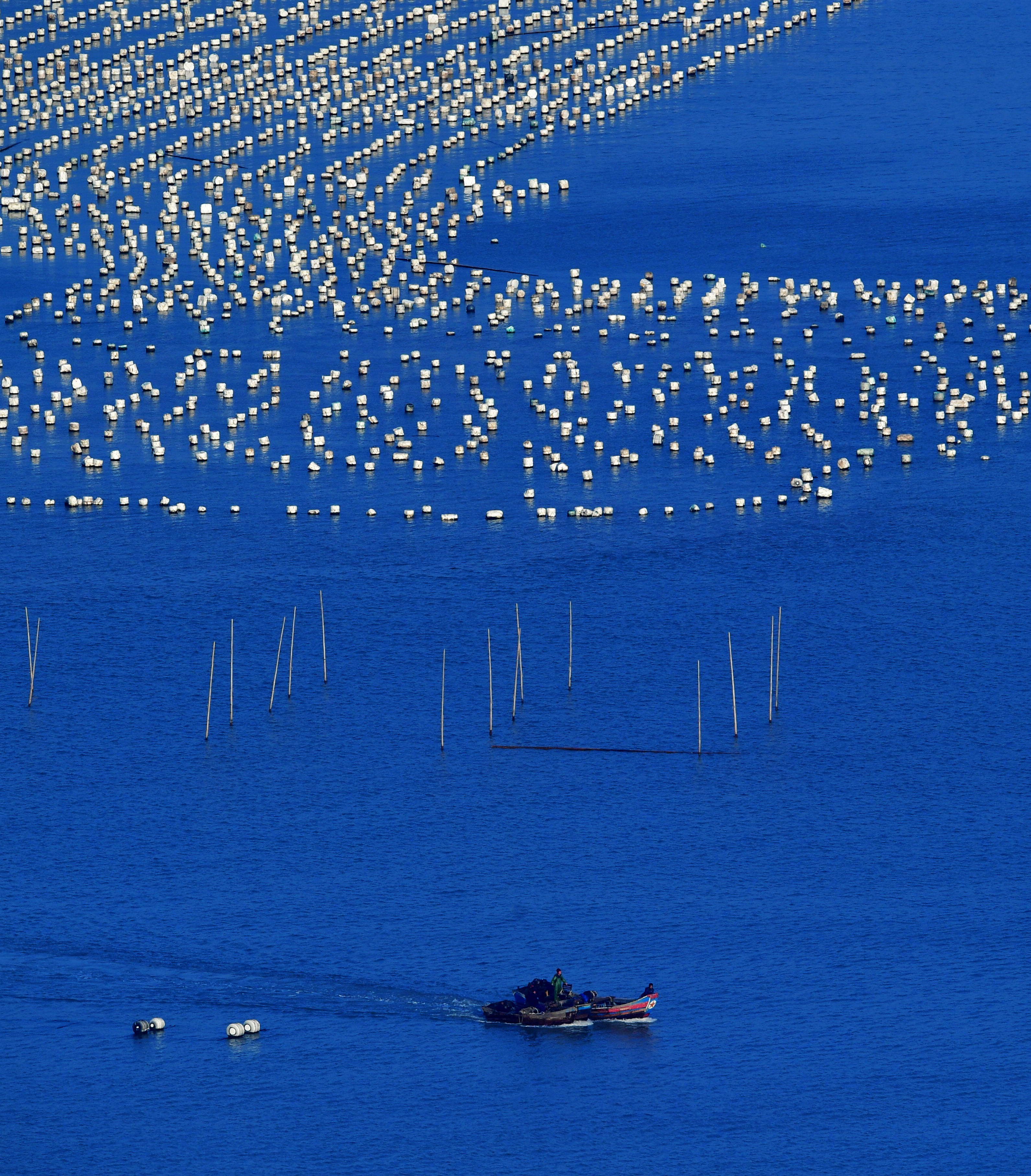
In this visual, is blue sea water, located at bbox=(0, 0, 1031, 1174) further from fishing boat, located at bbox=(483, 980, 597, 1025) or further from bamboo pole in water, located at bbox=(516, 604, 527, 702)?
fishing boat, located at bbox=(483, 980, 597, 1025)

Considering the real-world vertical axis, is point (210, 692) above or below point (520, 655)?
below

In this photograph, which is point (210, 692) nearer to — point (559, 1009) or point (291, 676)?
point (291, 676)

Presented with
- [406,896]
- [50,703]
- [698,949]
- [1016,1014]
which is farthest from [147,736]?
[1016,1014]

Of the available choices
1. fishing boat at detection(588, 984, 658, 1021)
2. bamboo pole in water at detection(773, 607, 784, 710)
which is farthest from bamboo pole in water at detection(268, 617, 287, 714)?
fishing boat at detection(588, 984, 658, 1021)

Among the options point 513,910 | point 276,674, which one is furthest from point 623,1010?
point 276,674

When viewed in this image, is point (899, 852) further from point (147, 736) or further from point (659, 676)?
point (147, 736)

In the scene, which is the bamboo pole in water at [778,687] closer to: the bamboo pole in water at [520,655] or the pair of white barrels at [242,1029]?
the bamboo pole in water at [520,655]
